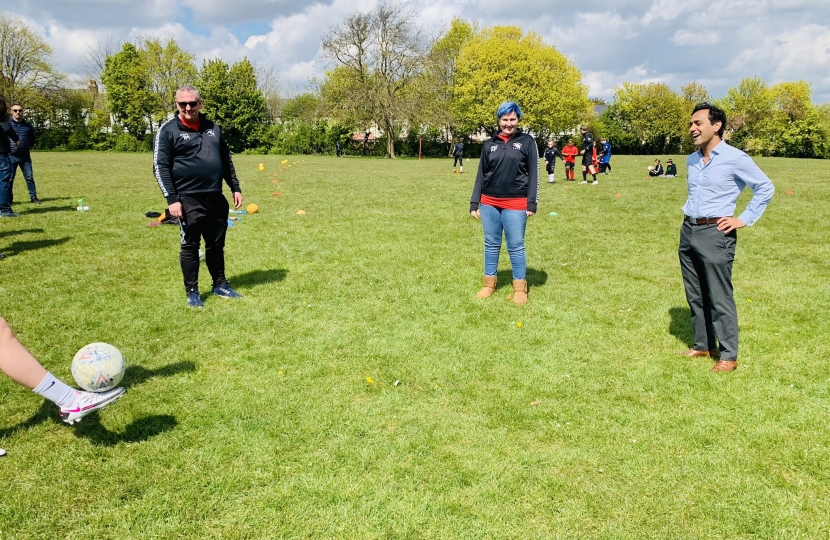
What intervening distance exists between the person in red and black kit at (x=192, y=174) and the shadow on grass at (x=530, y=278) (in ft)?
12.5

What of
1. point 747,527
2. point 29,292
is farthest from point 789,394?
point 29,292

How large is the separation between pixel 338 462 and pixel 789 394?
146 inches

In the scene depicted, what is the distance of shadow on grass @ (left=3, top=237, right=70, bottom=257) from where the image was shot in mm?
8578

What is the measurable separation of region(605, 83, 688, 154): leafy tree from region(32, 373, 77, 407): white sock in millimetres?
64859

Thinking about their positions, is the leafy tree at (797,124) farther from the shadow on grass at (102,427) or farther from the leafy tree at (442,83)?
the shadow on grass at (102,427)

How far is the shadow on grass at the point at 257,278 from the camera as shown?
24.0ft

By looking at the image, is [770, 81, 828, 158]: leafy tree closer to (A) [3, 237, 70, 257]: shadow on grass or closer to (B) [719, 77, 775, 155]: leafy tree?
(B) [719, 77, 775, 155]: leafy tree

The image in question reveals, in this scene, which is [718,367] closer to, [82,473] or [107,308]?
[82,473]

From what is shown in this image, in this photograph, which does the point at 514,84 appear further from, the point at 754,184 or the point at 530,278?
the point at 754,184

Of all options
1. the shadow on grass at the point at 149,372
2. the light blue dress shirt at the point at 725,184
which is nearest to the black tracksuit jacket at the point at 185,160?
the shadow on grass at the point at 149,372

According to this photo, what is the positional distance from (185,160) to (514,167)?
3.76 m

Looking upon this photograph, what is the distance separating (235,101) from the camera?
52.6 m

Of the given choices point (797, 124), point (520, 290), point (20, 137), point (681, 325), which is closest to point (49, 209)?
point (20, 137)

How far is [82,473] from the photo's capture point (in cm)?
334
